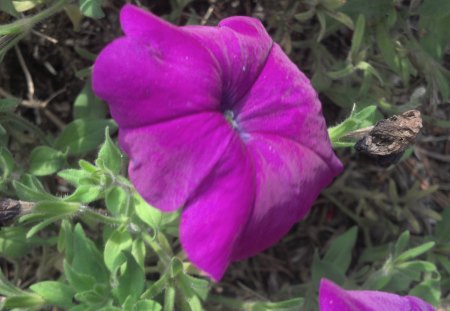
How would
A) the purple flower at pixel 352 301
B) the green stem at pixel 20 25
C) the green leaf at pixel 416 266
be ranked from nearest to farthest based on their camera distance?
the purple flower at pixel 352 301, the green stem at pixel 20 25, the green leaf at pixel 416 266

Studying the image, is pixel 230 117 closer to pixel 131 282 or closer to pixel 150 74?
pixel 150 74

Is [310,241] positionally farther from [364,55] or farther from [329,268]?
[364,55]

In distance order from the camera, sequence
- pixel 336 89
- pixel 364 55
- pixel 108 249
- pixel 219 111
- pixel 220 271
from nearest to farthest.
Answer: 1. pixel 220 271
2. pixel 219 111
3. pixel 108 249
4. pixel 364 55
5. pixel 336 89

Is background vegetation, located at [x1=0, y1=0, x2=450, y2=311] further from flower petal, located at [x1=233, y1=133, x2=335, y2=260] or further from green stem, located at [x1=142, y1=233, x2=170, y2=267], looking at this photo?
flower petal, located at [x1=233, y1=133, x2=335, y2=260]

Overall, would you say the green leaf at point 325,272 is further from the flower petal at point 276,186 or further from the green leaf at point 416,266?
the flower petal at point 276,186

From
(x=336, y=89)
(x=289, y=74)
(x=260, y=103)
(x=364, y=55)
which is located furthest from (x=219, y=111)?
(x=336, y=89)

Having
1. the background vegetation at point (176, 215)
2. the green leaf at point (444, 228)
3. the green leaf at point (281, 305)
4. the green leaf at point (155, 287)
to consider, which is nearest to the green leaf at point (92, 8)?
the background vegetation at point (176, 215)
